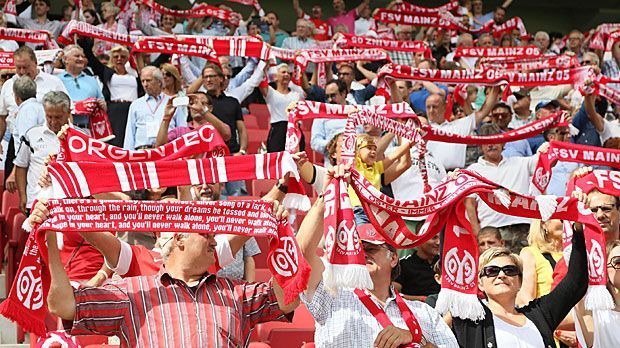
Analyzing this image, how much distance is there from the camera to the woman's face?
541 cm

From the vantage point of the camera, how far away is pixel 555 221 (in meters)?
6.87

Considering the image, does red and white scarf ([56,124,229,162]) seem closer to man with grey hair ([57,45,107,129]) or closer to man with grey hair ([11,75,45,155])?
man with grey hair ([11,75,45,155])

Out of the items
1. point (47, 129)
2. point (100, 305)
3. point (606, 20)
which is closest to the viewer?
point (100, 305)

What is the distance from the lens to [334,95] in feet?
38.2

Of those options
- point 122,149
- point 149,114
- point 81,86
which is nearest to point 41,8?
point 81,86

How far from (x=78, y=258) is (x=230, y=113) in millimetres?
4218

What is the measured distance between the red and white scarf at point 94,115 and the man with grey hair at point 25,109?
1.11 feet

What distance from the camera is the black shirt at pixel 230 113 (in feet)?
34.9

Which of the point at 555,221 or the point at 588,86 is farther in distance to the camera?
the point at 588,86

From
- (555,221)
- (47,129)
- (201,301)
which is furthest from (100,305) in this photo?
(47,129)

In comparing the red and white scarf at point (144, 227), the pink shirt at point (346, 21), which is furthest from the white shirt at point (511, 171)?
the pink shirt at point (346, 21)

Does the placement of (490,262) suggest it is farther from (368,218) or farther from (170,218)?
(170,218)

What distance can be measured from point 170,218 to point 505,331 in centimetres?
165

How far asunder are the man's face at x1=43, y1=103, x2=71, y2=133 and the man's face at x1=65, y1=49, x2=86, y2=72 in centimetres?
277
